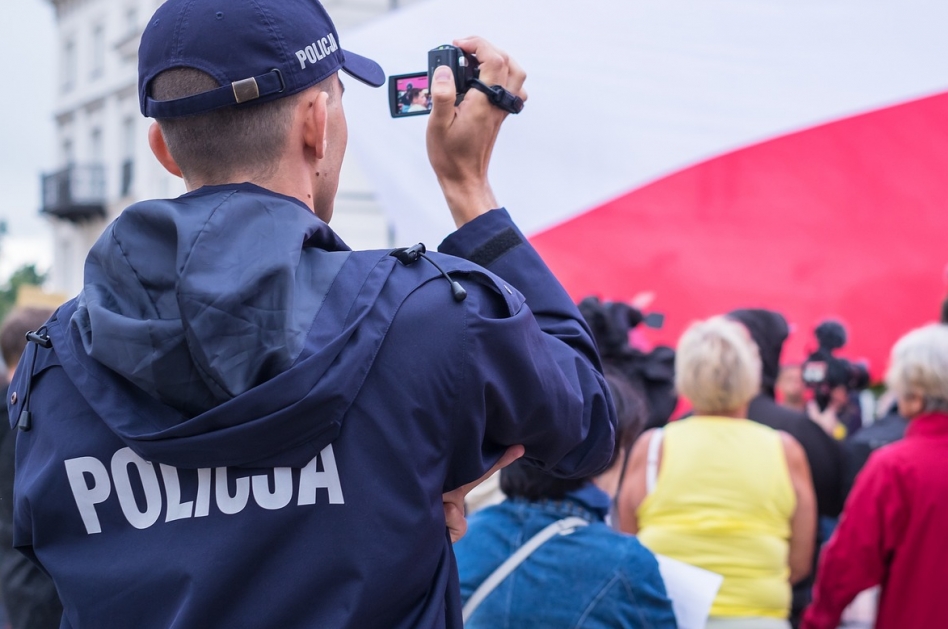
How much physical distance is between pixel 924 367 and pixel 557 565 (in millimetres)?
2001

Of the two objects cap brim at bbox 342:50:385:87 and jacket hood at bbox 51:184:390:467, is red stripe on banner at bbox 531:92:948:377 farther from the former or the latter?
jacket hood at bbox 51:184:390:467

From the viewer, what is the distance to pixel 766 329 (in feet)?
14.4

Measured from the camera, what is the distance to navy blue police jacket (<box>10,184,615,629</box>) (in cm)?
119

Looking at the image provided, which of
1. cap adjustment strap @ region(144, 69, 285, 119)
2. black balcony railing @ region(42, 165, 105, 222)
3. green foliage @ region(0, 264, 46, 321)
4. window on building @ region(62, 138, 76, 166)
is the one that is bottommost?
green foliage @ region(0, 264, 46, 321)

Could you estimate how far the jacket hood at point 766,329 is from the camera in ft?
14.3

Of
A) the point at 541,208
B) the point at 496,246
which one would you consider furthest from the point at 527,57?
the point at 496,246

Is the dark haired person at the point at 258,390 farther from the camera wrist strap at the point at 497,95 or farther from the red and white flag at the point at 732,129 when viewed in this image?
the red and white flag at the point at 732,129

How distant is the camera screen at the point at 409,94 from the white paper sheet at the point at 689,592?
1.39m

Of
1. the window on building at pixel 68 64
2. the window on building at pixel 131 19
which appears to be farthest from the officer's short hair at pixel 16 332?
the window on building at pixel 68 64

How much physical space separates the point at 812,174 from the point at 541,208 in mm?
1150

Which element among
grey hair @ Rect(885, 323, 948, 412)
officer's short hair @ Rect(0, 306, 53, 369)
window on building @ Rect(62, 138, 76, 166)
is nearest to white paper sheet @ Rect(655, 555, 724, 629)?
grey hair @ Rect(885, 323, 948, 412)

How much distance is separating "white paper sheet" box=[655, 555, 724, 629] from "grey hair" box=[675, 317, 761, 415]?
129cm

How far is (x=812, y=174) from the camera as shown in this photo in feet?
13.8

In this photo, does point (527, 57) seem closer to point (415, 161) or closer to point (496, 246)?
point (415, 161)
